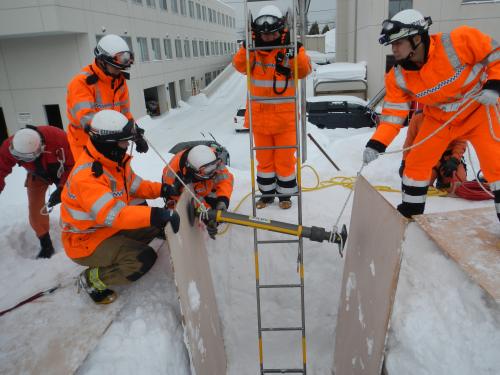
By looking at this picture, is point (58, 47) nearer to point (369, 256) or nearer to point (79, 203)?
point (79, 203)

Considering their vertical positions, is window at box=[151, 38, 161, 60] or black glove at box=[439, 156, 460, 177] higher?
window at box=[151, 38, 161, 60]

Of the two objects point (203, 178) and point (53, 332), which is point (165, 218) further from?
point (53, 332)

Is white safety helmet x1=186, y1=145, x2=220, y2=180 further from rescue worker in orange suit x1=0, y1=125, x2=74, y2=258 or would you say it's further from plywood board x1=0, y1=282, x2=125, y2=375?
rescue worker in orange suit x1=0, y1=125, x2=74, y2=258

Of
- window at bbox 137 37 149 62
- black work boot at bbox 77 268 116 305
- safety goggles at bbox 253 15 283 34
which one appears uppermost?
window at bbox 137 37 149 62

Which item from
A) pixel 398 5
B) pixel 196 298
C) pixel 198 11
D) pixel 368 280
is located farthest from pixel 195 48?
pixel 368 280

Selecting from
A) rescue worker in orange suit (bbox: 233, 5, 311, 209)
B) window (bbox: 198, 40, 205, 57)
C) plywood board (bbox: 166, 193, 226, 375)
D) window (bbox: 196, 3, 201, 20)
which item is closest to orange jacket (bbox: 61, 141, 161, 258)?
plywood board (bbox: 166, 193, 226, 375)

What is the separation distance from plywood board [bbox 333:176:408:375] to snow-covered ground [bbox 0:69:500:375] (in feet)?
0.65

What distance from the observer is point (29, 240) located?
416 centimetres

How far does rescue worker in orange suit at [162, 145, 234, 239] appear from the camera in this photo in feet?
10.9

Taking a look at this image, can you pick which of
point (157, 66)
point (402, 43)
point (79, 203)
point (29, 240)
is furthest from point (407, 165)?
point (157, 66)

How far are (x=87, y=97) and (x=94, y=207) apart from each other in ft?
4.84

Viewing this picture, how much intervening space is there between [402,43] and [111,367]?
2877mm

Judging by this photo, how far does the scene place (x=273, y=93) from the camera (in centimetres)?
357

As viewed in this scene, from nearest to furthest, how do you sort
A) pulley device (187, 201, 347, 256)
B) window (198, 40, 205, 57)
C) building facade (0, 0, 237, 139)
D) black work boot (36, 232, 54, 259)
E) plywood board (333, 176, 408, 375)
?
plywood board (333, 176, 408, 375), pulley device (187, 201, 347, 256), black work boot (36, 232, 54, 259), building facade (0, 0, 237, 139), window (198, 40, 205, 57)
